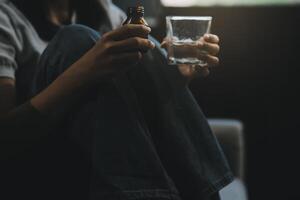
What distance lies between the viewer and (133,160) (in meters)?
1.08

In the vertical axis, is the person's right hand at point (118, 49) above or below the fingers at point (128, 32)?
below

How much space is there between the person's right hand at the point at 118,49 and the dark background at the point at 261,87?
1.55 metres

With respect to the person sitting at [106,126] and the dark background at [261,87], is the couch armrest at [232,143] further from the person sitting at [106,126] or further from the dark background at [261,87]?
the dark background at [261,87]

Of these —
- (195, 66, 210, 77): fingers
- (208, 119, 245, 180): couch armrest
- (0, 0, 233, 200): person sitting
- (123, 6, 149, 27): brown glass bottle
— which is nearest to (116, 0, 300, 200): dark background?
(208, 119, 245, 180): couch armrest

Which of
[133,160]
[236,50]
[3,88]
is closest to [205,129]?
[133,160]

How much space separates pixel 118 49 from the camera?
1.03m

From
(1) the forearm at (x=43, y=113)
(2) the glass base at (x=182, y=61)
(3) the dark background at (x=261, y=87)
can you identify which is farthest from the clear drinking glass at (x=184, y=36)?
(3) the dark background at (x=261, y=87)

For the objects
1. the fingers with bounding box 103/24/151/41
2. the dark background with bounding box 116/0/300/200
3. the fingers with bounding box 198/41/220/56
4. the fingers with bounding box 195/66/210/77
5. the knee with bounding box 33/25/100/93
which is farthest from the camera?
the dark background with bounding box 116/0/300/200

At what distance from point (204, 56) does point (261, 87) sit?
143 centimetres

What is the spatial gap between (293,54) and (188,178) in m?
1.58

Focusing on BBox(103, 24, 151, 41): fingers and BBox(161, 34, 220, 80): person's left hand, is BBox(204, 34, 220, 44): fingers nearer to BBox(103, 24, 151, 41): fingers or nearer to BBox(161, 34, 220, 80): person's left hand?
BBox(161, 34, 220, 80): person's left hand

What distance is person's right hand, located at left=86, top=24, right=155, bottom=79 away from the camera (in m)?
1.02

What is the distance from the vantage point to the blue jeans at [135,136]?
107 cm

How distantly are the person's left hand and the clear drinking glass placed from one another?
0.01 metres
